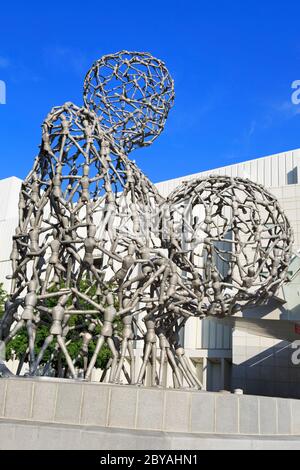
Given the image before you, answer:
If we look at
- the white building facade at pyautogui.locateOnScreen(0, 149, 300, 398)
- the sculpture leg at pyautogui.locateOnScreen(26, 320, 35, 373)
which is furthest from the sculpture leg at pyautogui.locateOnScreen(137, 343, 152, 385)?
the white building facade at pyautogui.locateOnScreen(0, 149, 300, 398)

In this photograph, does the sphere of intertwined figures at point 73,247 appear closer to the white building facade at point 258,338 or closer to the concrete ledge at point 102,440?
the concrete ledge at point 102,440

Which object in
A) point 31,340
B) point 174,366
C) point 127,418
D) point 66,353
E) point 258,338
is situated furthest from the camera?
point 258,338

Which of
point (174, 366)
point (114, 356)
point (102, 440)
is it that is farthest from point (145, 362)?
point (102, 440)

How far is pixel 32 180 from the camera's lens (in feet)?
26.1

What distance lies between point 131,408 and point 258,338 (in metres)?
18.9

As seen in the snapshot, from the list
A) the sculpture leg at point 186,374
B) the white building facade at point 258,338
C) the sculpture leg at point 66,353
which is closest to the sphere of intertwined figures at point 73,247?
the sculpture leg at point 66,353

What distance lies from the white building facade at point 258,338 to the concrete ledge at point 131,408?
7.92 meters

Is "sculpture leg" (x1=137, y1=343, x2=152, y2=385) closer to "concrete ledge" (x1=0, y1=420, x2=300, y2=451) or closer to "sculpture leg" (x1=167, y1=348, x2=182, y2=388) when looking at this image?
"sculpture leg" (x1=167, y1=348, x2=182, y2=388)

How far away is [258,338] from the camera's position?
76.7 ft

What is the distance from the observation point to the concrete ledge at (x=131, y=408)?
5754 millimetres

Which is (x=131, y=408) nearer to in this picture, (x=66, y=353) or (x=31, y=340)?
(x=66, y=353)
